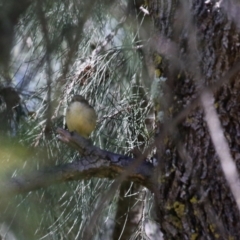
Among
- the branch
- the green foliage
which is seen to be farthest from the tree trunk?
the green foliage

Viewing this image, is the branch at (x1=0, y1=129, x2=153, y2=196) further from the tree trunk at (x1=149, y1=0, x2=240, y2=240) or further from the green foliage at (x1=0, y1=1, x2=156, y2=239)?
the green foliage at (x1=0, y1=1, x2=156, y2=239)

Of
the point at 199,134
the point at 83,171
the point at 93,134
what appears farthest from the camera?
the point at 93,134

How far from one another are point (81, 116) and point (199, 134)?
0.77 metres

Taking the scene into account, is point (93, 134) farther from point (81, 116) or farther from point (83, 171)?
point (83, 171)

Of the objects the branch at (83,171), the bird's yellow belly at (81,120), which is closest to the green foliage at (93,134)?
Answer: the bird's yellow belly at (81,120)

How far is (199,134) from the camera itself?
5.11 ft

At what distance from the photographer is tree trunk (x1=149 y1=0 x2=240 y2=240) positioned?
1.52 meters

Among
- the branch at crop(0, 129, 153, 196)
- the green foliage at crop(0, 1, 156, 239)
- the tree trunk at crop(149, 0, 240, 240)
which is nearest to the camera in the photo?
the tree trunk at crop(149, 0, 240, 240)

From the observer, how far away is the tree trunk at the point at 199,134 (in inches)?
59.9

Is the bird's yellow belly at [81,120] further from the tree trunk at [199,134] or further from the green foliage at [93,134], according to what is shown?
the tree trunk at [199,134]

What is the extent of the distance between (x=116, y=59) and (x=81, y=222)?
23.3 inches

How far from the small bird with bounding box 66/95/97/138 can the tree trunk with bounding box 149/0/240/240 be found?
2.18ft

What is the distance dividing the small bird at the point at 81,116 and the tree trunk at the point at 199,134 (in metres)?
0.67

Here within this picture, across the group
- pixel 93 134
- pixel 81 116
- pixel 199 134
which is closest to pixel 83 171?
pixel 199 134
